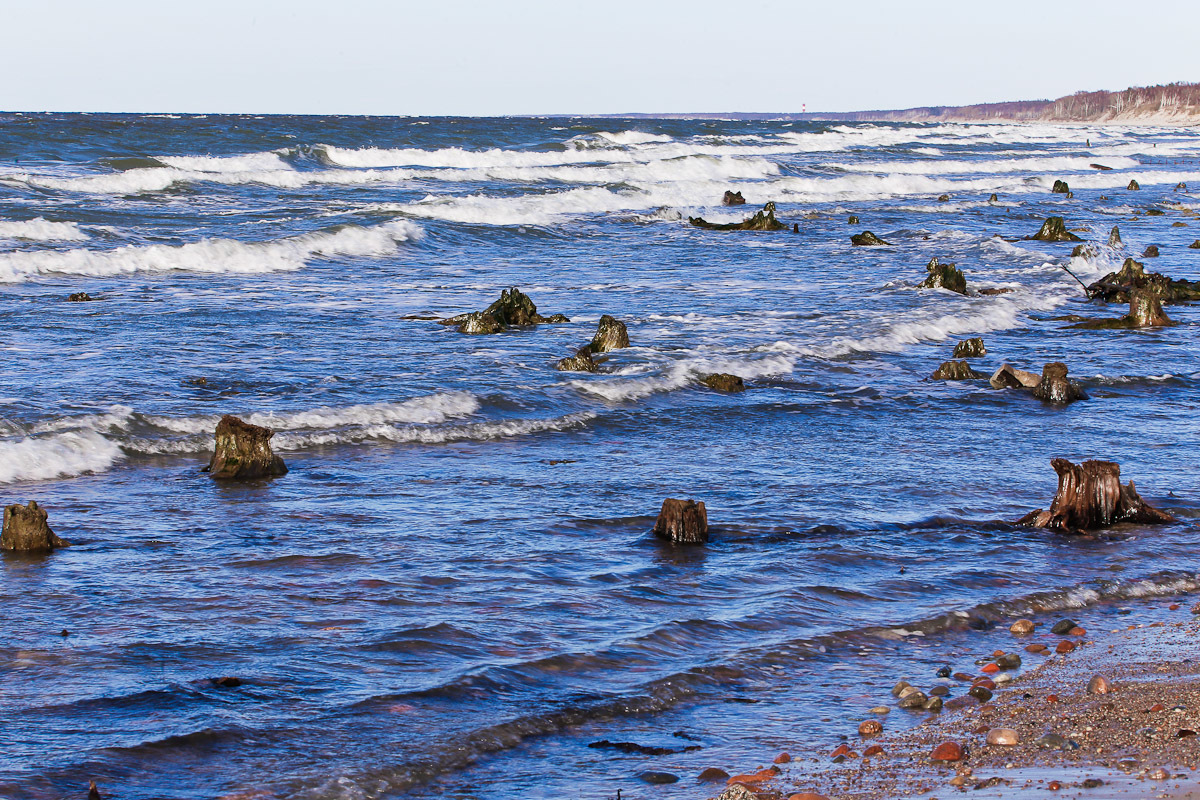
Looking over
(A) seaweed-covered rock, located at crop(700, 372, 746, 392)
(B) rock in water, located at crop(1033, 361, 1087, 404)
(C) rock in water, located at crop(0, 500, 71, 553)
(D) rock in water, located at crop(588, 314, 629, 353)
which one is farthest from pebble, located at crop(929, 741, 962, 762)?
(D) rock in water, located at crop(588, 314, 629, 353)

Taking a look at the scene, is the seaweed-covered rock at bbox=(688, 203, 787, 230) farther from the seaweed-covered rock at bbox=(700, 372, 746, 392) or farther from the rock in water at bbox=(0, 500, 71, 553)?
the rock in water at bbox=(0, 500, 71, 553)

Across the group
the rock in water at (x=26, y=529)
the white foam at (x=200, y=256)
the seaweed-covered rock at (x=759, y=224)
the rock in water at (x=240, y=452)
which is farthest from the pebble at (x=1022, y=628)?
the seaweed-covered rock at (x=759, y=224)

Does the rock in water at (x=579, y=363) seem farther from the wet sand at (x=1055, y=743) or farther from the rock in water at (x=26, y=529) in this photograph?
the wet sand at (x=1055, y=743)

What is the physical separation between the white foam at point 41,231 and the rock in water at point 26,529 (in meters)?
16.2

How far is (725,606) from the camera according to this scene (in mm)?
5844

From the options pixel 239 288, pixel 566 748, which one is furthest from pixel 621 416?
pixel 239 288

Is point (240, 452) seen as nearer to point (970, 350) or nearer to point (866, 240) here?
point (970, 350)

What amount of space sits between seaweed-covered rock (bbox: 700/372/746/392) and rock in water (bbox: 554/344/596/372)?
117 cm

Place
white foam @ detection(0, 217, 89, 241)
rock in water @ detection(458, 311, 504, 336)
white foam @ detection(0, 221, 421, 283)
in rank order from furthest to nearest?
white foam @ detection(0, 217, 89, 241), white foam @ detection(0, 221, 421, 283), rock in water @ detection(458, 311, 504, 336)

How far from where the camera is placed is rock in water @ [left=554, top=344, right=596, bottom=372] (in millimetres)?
11719

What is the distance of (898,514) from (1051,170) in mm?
51320

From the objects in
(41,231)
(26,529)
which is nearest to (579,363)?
(26,529)

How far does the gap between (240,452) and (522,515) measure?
2012 millimetres

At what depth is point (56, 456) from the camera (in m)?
8.12
